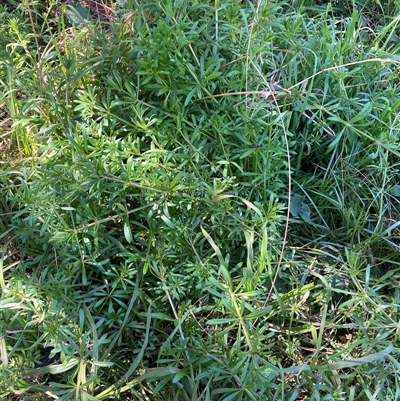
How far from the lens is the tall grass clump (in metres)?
1.52

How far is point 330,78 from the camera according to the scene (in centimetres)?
193

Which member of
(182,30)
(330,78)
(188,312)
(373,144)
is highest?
(182,30)

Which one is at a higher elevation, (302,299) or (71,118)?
(71,118)

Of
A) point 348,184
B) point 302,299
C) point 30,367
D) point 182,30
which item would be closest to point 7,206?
point 30,367

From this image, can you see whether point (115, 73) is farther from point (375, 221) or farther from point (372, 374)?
point (372, 374)

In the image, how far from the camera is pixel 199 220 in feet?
5.32

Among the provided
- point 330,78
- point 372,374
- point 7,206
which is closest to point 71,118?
point 7,206

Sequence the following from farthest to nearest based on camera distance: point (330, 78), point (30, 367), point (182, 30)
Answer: point (330, 78), point (182, 30), point (30, 367)

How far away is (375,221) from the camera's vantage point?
6.23ft

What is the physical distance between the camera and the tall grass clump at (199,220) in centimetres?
152

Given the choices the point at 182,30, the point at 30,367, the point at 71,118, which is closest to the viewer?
the point at 30,367

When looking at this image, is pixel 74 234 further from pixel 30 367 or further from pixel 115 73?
pixel 115 73

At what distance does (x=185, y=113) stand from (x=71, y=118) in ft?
1.36

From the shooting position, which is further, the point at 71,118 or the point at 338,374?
the point at 71,118
